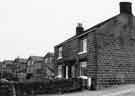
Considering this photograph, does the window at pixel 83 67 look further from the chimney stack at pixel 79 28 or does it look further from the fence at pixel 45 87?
the chimney stack at pixel 79 28

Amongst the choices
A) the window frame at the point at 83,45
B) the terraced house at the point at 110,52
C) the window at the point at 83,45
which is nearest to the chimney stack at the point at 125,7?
the terraced house at the point at 110,52

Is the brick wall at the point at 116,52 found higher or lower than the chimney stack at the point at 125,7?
lower

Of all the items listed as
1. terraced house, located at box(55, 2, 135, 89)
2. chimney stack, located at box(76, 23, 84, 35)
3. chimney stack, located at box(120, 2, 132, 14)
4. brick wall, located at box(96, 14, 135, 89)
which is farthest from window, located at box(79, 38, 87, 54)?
chimney stack, located at box(76, 23, 84, 35)

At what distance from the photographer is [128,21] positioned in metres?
28.9

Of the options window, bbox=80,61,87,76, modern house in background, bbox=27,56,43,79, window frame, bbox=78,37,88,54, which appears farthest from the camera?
modern house in background, bbox=27,56,43,79

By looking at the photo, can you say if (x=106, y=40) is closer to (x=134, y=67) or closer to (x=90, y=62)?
(x=90, y=62)

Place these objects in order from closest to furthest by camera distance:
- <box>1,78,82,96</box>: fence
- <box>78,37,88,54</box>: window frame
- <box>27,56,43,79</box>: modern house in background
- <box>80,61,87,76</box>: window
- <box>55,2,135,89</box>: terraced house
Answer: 1. <box>1,78,82,96</box>: fence
2. <box>55,2,135,89</box>: terraced house
3. <box>80,61,87,76</box>: window
4. <box>78,37,88,54</box>: window frame
5. <box>27,56,43,79</box>: modern house in background

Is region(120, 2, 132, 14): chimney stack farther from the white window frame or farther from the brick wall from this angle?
the white window frame

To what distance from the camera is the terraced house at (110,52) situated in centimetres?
2658

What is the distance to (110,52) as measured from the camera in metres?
27.2

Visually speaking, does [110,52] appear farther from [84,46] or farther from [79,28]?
[79,28]

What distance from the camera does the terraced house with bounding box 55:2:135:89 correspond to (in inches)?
1046

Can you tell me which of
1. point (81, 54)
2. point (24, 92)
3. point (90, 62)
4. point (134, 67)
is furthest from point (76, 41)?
point (24, 92)

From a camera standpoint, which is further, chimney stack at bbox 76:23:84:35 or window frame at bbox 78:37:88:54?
chimney stack at bbox 76:23:84:35
